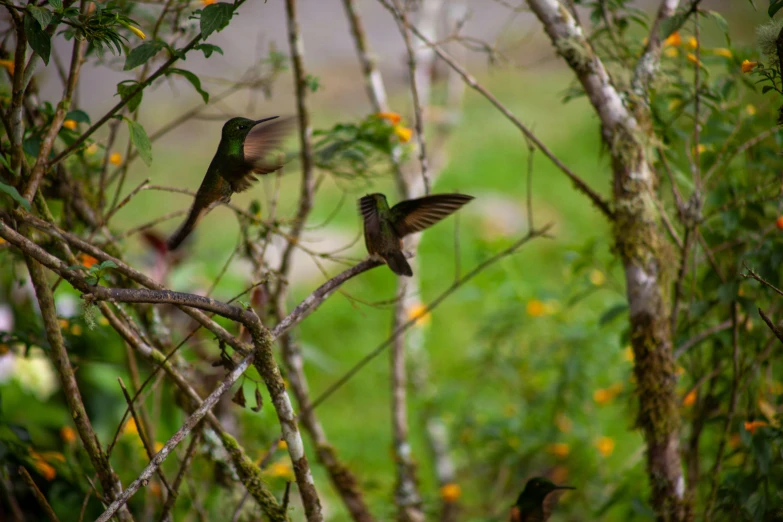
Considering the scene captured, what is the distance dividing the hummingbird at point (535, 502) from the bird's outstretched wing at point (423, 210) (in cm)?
84

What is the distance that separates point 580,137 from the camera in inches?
275

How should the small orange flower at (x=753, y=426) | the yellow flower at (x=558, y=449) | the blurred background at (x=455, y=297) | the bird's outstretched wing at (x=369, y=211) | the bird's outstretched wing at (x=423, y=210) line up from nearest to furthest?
the bird's outstretched wing at (x=423, y=210)
the bird's outstretched wing at (x=369, y=211)
the small orange flower at (x=753, y=426)
the blurred background at (x=455, y=297)
the yellow flower at (x=558, y=449)

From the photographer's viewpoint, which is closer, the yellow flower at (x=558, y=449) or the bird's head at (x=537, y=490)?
the bird's head at (x=537, y=490)

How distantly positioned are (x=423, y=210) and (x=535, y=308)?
1757 mm

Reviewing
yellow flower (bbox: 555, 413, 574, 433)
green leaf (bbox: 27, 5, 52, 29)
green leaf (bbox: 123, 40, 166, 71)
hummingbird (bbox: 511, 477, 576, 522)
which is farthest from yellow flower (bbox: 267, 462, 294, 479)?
green leaf (bbox: 27, 5, 52, 29)

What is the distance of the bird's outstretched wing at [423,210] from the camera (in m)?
1.50

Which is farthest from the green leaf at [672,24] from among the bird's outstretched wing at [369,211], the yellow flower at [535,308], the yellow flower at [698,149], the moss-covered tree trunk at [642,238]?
the yellow flower at [535,308]

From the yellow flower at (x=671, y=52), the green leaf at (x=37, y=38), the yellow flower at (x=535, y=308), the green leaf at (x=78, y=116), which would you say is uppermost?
the yellow flower at (x=671, y=52)

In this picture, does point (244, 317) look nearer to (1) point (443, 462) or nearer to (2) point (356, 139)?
(2) point (356, 139)

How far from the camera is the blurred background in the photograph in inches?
112

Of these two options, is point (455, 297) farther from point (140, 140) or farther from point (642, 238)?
point (140, 140)

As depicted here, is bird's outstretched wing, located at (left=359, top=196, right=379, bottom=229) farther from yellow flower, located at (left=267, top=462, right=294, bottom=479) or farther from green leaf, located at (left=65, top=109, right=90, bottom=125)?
yellow flower, located at (left=267, top=462, right=294, bottom=479)

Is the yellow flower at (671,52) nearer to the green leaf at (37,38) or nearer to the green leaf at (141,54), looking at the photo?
the green leaf at (141,54)

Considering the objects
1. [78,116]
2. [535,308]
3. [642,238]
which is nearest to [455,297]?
[535,308]
